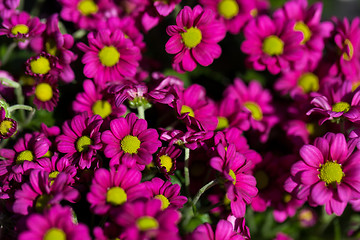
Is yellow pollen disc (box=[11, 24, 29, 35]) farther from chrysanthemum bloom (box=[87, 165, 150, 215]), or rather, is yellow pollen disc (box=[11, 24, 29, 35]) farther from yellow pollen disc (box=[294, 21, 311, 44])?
yellow pollen disc (box=[294, 21, 311, 44])

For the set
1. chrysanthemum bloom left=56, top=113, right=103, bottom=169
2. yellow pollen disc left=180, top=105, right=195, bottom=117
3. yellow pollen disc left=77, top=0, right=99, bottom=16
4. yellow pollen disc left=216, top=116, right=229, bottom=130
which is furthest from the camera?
yellow pollen disc left=77, top=0, right=99, bottom=16

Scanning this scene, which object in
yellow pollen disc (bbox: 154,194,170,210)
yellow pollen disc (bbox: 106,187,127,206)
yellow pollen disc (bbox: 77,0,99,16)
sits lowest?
yellow pollen disc (bbox: 154,194,170,210)

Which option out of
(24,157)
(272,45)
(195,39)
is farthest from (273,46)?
(24,157)

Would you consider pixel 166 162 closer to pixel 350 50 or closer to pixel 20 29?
pixel 20 29

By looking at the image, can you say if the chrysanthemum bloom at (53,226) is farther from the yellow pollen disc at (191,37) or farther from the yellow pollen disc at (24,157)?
the yellow pollen disc at (191,37)

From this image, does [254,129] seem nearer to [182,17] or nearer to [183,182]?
[183,182]

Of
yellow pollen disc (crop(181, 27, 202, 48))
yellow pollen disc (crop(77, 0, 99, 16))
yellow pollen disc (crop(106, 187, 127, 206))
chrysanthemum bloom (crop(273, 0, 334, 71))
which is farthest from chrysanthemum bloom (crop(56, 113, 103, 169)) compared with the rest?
Answer: chrysanthemum bloom (crop(273, 0, 334, 71))
